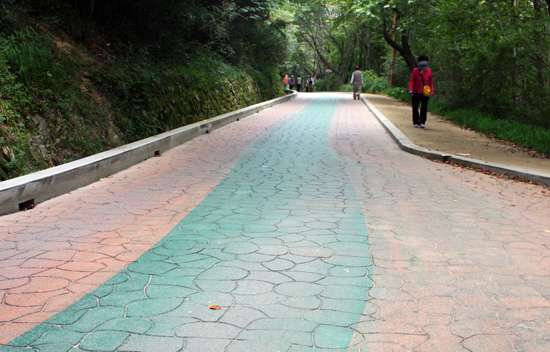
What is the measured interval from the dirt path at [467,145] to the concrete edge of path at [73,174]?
619 centimetres

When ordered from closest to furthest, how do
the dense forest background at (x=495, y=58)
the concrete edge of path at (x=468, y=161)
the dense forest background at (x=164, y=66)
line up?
1. the concrete edge of path at (x=468, y=161)
2. the dense forest background at (x=164, y=66)
3. the dense forest background at (x=495, y=58)

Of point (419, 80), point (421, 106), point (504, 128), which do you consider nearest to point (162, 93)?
point (419, 80)

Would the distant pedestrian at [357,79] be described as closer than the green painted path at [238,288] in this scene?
No

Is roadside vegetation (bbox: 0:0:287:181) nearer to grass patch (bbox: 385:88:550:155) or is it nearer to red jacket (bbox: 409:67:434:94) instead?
red jacket (bbox: 409:67:434:94)

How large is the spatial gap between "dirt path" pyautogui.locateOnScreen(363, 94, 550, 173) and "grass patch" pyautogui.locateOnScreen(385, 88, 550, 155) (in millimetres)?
301

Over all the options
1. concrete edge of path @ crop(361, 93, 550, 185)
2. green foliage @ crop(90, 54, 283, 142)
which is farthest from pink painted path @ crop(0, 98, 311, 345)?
concrete edge of path @ crop(361, 93, 550, 185)

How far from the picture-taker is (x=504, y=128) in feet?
42.6

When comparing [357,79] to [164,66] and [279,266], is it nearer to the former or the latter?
[164,66]

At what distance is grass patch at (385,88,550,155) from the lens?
10.8 meters

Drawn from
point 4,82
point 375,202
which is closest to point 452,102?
point 375,202

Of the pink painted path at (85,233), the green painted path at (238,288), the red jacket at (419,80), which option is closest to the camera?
the green painted path at (238,288)

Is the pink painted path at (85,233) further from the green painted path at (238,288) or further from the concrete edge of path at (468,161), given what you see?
the concrete edge of path at (468,161)

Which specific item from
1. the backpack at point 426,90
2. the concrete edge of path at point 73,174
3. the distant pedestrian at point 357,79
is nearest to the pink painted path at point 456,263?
the concrete edge of path at point 73,174

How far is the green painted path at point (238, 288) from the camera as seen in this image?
2838mm
